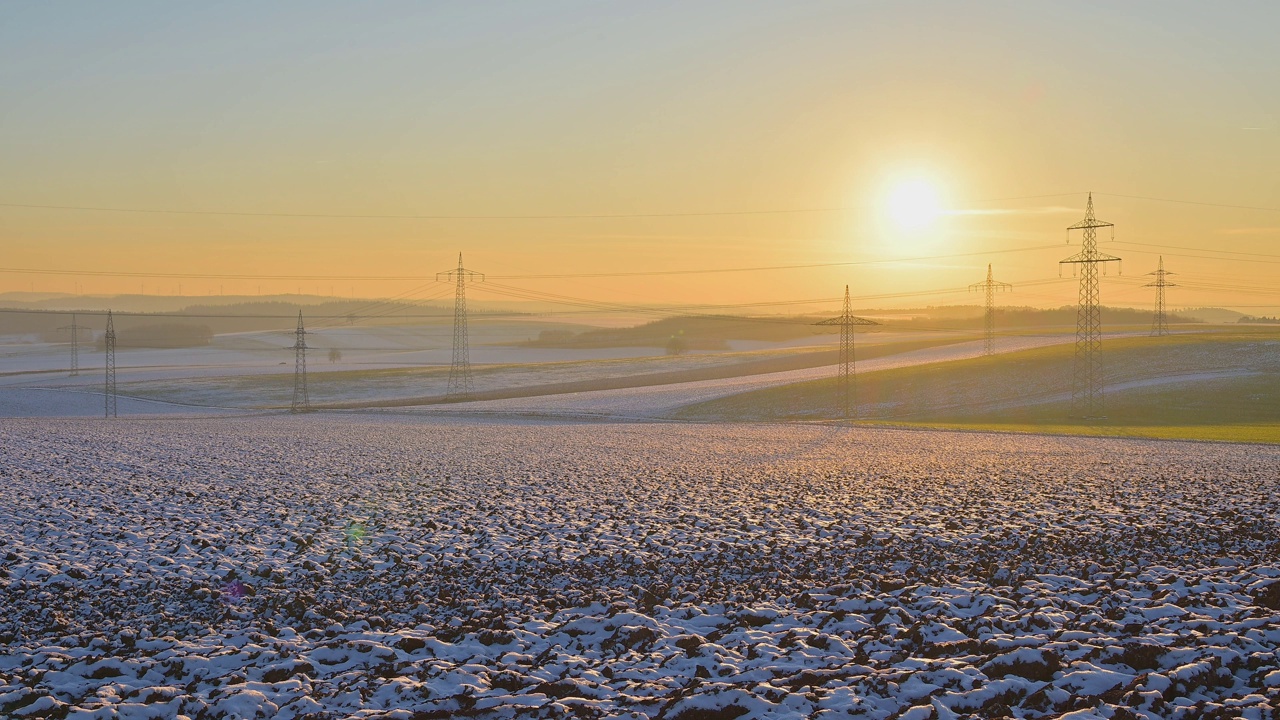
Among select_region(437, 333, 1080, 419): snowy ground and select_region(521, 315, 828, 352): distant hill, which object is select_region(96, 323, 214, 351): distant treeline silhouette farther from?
select_region(437, 333, 1080, 419): snowy ground

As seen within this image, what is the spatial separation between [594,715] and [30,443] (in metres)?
34.1

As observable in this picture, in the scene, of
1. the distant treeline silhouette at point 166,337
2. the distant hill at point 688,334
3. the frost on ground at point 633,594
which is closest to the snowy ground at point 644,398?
the frost on ground at point 633,594

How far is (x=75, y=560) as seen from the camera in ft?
51.0

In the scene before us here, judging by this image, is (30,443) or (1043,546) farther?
(30,443)

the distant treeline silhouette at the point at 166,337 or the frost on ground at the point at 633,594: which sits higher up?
the distant treeline silhouette at the point at 166,337

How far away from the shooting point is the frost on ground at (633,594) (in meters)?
10.2

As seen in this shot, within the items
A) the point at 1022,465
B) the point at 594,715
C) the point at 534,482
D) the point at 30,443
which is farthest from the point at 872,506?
the point at 30,443

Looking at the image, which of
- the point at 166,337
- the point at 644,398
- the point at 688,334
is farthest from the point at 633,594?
the point at 166,337

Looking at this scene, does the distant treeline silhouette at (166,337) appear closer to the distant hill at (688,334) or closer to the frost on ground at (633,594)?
the distant hill at (688,334)

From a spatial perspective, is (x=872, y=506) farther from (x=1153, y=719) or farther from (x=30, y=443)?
→ (x=30, y=443)

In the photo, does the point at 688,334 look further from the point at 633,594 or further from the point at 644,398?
the point at 633,594

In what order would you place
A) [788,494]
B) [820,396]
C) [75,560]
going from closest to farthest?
[75,560]
[788,494]
[820,396]

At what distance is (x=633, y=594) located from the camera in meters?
14.5

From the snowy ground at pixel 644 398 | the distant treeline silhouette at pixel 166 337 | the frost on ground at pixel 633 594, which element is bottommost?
the snowy ground at pixel 644 398
